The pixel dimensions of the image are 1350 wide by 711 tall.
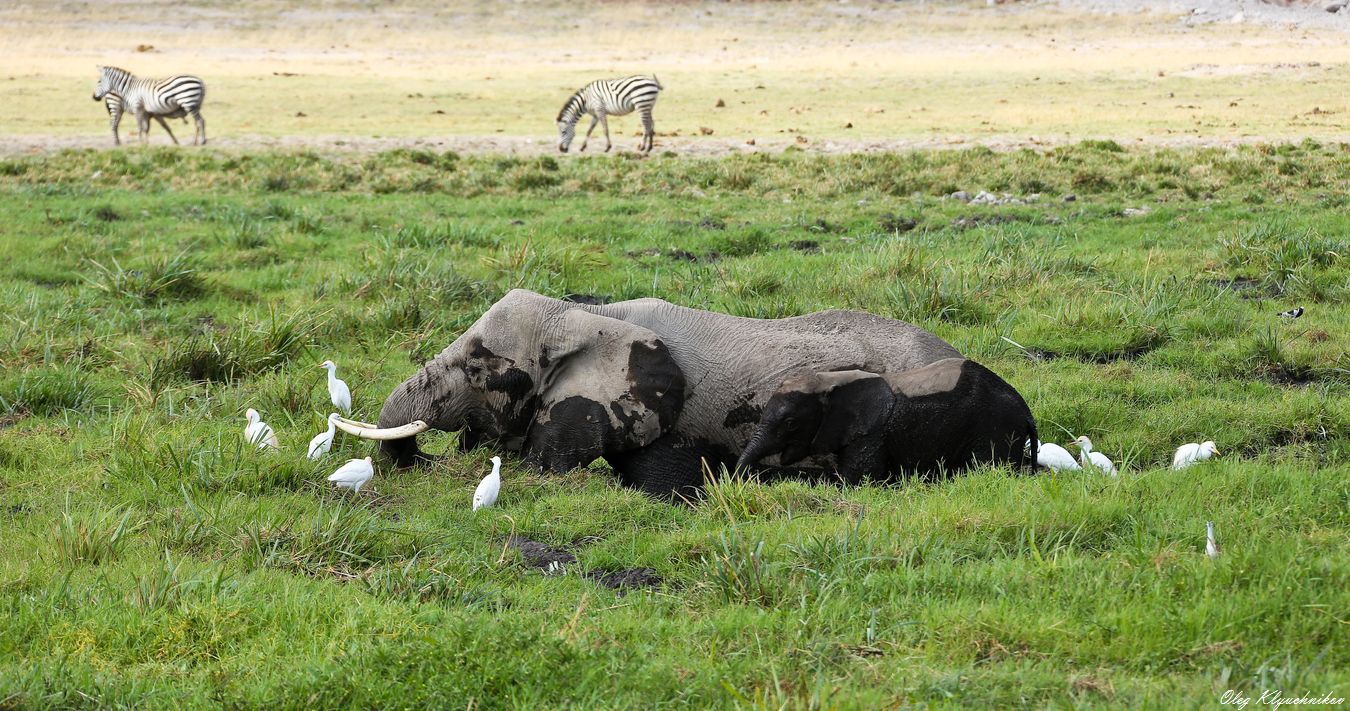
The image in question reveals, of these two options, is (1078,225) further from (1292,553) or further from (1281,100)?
(1281,100)

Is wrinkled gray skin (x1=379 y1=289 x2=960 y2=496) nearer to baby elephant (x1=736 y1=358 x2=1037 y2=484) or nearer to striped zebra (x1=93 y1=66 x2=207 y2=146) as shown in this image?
baby elephant (x1=736 y1=358 x2=1037 y2=484)

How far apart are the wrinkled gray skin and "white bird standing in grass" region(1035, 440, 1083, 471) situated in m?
0.81

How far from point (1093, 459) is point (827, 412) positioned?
4.37ft

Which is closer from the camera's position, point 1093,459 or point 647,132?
point 1093,459

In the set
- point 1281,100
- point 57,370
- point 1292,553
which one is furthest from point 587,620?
point 1281,100

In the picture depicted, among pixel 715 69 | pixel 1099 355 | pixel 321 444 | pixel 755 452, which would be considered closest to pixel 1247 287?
pixel 1099 355

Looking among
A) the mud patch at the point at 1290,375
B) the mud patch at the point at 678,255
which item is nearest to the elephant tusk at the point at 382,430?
the mud patch at the point at 1290,375

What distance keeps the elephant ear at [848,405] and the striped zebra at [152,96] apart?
25631 mm

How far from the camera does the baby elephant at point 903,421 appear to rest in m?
6.68

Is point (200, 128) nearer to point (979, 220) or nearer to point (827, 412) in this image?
point (979, 220)

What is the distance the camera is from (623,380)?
7.13 m

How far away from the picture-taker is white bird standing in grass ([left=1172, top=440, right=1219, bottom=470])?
6.52 metres

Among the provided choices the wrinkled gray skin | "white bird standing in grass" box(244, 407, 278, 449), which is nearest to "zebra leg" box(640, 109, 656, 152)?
the wrinkled gray skin

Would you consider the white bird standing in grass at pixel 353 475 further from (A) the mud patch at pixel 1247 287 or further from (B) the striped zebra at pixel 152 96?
(B) the striped zebra at pixel 152 96
